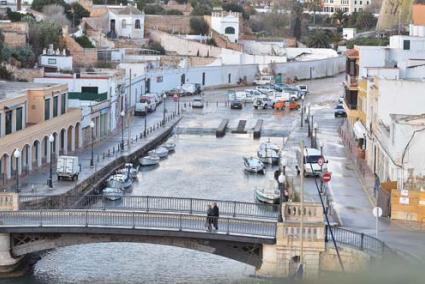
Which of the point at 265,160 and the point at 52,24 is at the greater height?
the point at 52,24

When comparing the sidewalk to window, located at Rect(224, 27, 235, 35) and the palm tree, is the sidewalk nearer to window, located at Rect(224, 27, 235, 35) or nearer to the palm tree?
window, located at Rect(224, 27, 235, 35)

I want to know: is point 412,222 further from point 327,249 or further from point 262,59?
point 262,59

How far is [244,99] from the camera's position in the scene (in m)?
71.8

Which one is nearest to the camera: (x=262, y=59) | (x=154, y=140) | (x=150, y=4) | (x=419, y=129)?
(x=419, y=129)

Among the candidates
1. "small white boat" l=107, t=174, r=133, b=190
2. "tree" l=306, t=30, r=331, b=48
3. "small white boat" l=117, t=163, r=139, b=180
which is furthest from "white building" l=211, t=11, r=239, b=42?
"small white boat" l=107, t=174, r=133, b=190

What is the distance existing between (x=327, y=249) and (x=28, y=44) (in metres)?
47.9

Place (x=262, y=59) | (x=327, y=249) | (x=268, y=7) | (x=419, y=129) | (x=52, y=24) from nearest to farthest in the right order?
1. (x=327, y=249)
2. (x=419, y=129)
3. (x=52, y=24)
4. (x=262, y=59)
5. (x=268, y=7)

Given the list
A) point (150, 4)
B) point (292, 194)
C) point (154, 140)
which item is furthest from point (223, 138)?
point (150, 4)

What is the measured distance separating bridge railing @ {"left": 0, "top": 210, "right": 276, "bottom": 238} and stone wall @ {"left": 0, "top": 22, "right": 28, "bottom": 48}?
4277cm

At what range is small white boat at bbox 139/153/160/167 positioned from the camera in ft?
154

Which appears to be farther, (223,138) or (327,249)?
(223,138)

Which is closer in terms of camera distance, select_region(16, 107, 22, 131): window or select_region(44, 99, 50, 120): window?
select_region(16, 107, 22, 131): window

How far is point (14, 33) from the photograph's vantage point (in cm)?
6956

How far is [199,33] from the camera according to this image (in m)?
97.9
